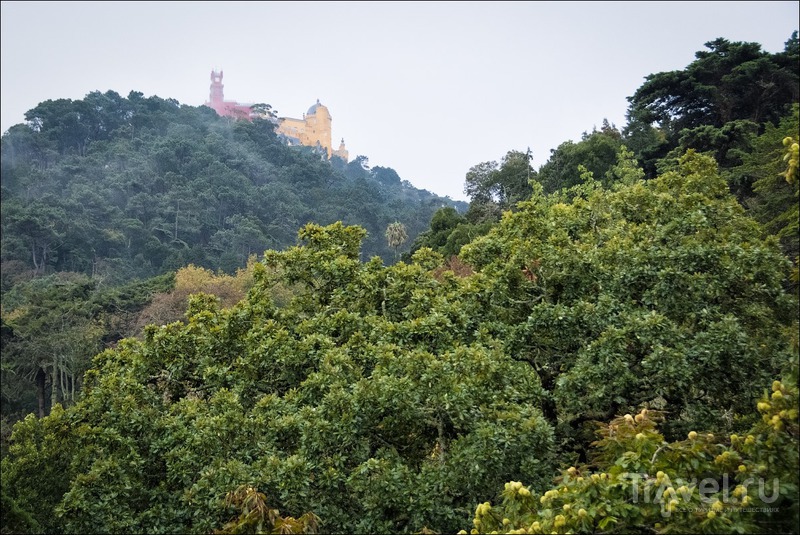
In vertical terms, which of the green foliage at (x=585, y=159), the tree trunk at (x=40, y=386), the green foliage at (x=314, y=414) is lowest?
the tree trunk at (x=40, y=386)

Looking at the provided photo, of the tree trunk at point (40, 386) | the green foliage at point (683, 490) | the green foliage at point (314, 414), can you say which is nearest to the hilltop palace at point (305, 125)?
the tree trunk at point (40, 386)

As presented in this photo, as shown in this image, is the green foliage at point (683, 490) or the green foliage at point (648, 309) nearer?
the green foliage at point (683, 490)

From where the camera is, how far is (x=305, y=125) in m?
111

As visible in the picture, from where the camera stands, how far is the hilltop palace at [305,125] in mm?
104588

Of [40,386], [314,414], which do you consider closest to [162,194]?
[40,386]

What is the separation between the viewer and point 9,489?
748cm

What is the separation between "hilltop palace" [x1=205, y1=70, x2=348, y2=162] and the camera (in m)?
105

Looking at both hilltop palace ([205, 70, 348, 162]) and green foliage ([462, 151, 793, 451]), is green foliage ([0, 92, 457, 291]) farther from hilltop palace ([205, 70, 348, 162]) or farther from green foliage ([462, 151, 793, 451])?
green foliage ([462, 151, 793, 451])

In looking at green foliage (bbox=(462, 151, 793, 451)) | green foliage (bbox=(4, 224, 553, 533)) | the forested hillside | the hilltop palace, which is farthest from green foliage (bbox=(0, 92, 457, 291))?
green foliage (bbox=(462, 151, 793, 451))

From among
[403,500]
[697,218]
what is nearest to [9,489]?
[403,500]

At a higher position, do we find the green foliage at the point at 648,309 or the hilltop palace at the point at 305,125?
the hilltop palace at the point at 305,125

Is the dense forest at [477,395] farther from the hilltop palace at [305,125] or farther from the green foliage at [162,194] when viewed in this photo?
the hilltop palace at [305,125]

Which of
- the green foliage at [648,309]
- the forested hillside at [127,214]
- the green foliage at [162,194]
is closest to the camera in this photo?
the green foliage at [648,309]

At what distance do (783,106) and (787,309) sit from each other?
14.9m
